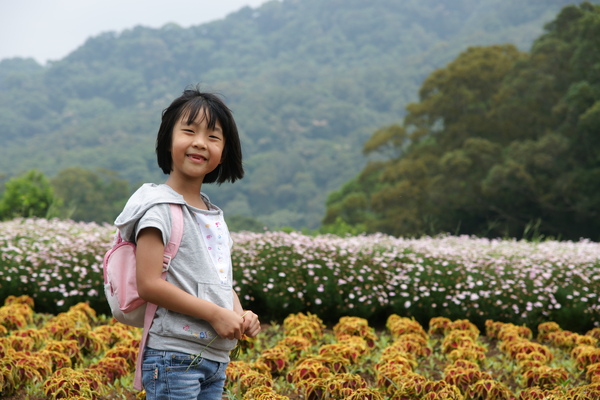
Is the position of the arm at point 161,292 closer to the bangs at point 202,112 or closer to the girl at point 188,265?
the girl at point 188,265

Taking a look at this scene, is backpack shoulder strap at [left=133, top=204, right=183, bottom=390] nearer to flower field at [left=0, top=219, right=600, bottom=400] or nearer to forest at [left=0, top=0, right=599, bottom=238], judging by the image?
flower field at [left=0, top=219, right=600, bottom=400]

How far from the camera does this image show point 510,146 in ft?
60.2

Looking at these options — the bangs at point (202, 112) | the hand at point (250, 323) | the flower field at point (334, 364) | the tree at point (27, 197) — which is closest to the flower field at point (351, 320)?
the flower field at point (334, 364)

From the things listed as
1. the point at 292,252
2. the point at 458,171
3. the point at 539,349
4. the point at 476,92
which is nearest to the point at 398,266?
the point at 292,252

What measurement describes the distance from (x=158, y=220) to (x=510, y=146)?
1780 cm

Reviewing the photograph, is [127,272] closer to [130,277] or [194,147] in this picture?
[130,277]

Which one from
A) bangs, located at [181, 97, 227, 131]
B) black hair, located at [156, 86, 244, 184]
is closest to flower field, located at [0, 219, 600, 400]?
black hair, located at [156, 86, 244, 184]

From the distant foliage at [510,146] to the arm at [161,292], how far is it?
13931 mm

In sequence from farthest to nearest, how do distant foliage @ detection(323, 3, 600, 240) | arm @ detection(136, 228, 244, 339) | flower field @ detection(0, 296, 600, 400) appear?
distant foliage @ detection(323, 3, 600, 240) < flower field @ detection(0, 296, 600, 400) < arm @ detection(136, 228, 244, 339)

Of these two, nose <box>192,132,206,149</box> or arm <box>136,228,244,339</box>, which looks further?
nose <box>192,132,206,149</box>

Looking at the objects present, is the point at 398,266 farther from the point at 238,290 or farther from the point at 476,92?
the point at 476,92

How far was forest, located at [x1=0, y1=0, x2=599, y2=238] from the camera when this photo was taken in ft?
59.3

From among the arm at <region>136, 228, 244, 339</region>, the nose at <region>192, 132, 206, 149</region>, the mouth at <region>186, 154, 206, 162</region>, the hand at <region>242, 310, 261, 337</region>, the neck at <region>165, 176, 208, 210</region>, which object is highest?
the nose at <region>192, 132, 206, 149</region>

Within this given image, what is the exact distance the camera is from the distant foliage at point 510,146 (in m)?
17.3
